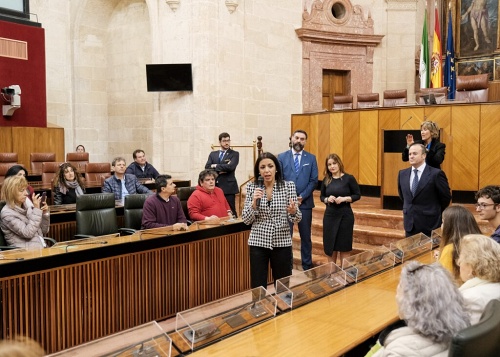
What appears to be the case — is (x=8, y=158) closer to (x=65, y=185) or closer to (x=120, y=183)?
(x=65, y=185)

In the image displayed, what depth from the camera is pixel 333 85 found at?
12.3m

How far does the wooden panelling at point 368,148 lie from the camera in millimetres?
8250

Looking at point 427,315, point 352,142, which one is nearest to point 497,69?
point 352,142

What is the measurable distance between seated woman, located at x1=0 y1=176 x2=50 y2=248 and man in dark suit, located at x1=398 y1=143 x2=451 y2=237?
309cm

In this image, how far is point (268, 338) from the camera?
231cm

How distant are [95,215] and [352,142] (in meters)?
4.79

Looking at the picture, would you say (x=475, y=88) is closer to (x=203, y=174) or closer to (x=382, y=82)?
(x=382, y=82)

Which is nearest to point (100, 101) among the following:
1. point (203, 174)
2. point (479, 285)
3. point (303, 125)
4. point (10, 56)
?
point (10, 56)

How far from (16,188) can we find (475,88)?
7508 millimetres

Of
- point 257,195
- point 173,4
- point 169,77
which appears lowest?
point 257,195

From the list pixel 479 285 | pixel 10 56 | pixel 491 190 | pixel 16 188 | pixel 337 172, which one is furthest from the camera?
pixel 10 56

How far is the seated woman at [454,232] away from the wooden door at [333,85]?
9.43 meters

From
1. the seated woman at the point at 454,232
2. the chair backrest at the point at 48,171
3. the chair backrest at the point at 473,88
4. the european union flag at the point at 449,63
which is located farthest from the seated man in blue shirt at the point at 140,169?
the european union flag at the point at 449,63

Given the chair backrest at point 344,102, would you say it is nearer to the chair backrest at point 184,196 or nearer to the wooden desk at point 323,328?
the chair backrest at point 184,196
